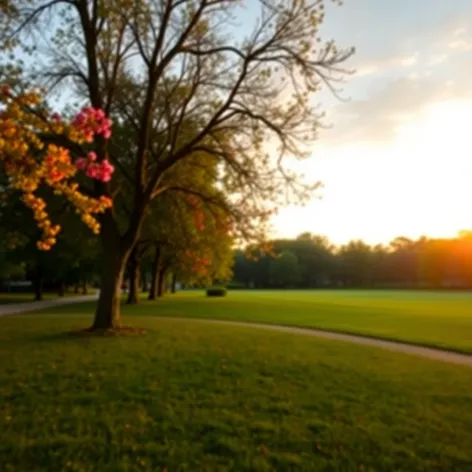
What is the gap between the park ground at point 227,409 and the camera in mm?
6152

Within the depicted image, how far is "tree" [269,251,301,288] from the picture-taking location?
129 metres

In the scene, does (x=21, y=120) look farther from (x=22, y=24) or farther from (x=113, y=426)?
(x=22, y=24)

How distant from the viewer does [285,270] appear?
12912 centimetres

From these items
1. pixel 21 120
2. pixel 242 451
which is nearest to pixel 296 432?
pixel 242 451

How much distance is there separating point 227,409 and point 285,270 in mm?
121812

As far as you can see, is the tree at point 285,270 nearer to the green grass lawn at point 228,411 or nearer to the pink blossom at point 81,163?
the green grass lawn at point 228,411

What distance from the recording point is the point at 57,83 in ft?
61.3

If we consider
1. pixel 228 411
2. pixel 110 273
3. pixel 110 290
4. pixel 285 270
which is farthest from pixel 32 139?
pixel 285 270

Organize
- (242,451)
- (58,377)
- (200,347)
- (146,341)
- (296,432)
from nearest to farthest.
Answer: (242,451) < (296,432) < (58,377) < (200,347) < (146,341)

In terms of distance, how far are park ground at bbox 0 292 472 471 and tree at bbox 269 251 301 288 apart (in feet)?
377

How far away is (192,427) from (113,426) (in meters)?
1.02

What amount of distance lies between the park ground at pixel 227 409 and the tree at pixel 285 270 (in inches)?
4527

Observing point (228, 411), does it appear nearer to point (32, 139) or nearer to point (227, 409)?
point (227, 409)

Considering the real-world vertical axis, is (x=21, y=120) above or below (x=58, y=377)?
above
